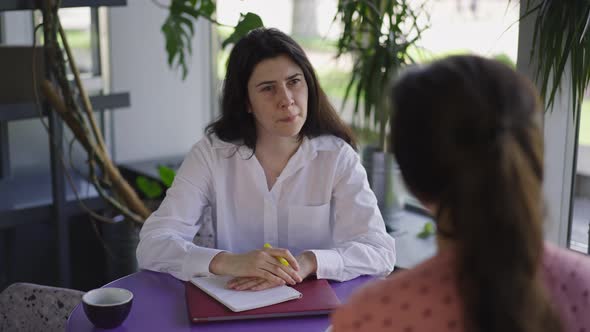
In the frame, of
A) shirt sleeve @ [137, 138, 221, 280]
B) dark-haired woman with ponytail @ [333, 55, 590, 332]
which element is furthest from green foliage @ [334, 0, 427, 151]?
dark-haired woman with ponytail @ [333, 55, 590, 332]

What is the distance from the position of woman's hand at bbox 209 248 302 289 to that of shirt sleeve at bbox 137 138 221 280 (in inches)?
1.9

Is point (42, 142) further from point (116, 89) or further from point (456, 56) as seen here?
point (456, 56)

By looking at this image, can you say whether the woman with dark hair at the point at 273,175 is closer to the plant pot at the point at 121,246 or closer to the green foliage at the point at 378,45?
the green foliage at the point at 378,45

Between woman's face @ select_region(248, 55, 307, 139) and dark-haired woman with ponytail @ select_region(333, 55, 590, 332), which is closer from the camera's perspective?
dark-haired woman with ponytail @ select_region(333, 55, 590, 332)

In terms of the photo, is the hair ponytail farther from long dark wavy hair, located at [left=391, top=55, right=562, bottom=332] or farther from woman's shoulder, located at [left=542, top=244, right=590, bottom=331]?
woman's shoulder, located at [left=542, top=244, right=590, bottom=331]

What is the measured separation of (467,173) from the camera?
87 cm

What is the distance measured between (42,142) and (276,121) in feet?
6.10

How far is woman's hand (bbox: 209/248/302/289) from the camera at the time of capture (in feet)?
5.40

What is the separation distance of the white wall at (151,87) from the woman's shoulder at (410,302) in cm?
282

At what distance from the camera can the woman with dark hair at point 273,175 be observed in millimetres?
1948

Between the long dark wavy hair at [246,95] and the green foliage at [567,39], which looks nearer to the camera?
the green foliage at [567,39]

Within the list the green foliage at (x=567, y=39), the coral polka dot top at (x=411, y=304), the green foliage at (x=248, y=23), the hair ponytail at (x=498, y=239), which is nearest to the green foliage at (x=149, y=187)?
the green foliage at (x=248, y=23)

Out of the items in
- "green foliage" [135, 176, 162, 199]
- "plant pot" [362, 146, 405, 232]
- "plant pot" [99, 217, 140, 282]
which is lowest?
"plant pot" [99, 217, 140, 282]

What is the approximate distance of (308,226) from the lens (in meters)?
2.04
